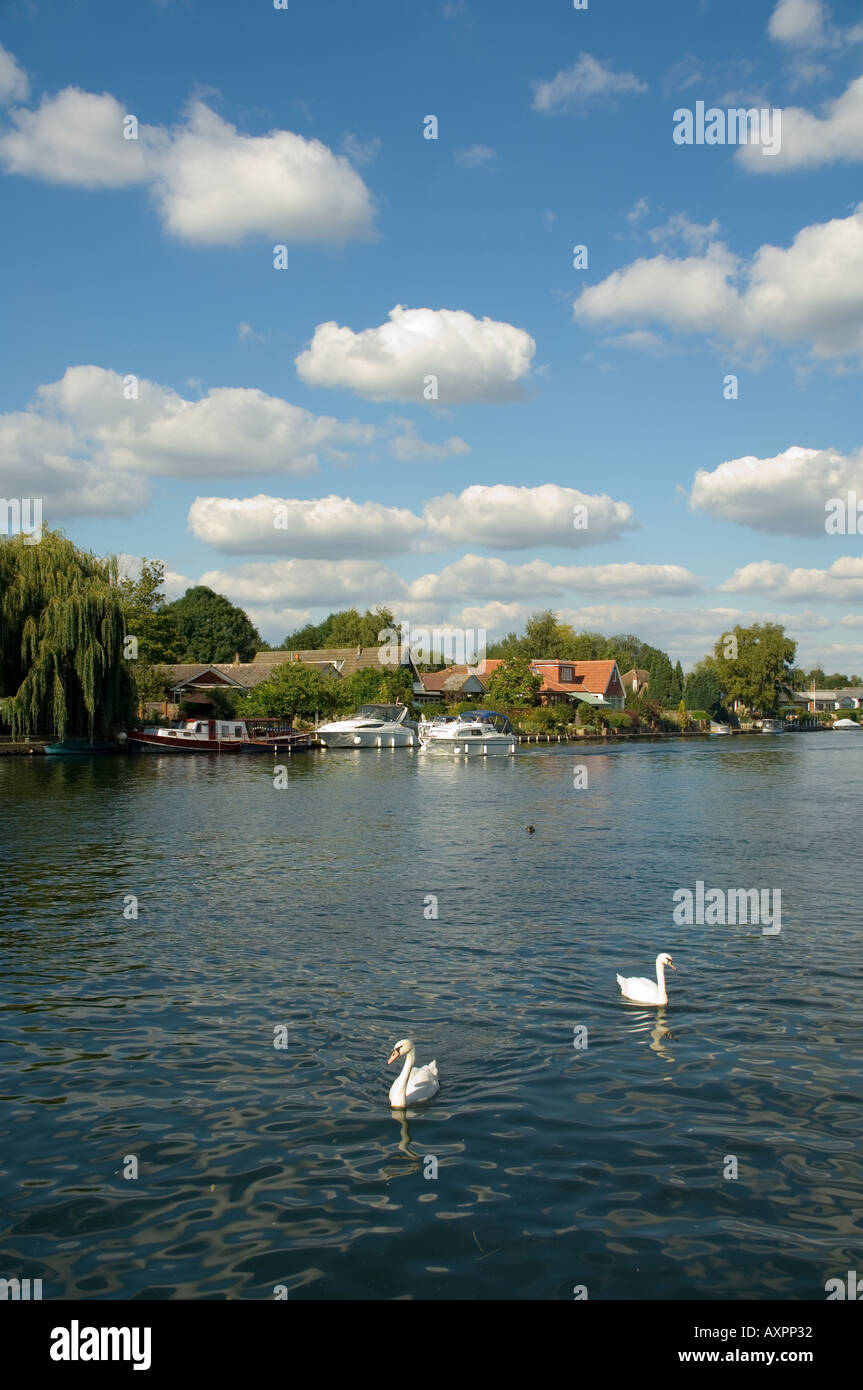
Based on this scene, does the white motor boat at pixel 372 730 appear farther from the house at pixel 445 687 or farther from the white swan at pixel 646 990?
the white swan at pixel 646 990

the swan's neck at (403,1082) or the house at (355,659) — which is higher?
the house at (355,659)

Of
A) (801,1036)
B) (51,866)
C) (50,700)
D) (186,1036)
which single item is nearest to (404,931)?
(186,1036)

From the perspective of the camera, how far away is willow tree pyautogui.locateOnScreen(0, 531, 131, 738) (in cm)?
5494

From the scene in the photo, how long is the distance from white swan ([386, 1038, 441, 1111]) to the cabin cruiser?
6004 centimetres

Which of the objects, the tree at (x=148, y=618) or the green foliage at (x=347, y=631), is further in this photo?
the green foliage at (x=347, y=631)

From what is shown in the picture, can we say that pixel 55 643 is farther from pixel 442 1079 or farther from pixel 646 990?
pixel 442 1079

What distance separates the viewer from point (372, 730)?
77.2 meters

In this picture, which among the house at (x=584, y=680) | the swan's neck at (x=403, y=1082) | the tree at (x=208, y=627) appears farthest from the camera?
the tree at (x=208, y=627)

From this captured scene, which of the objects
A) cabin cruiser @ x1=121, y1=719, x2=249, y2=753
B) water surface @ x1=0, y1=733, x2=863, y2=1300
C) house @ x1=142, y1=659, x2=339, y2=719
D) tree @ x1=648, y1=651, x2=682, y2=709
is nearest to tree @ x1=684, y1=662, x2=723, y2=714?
tree @ x1=648, y1=651, x2=682, y2=709

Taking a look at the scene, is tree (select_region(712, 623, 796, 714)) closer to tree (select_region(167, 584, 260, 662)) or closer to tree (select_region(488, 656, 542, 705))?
tree (select_region(488, 656, 542, 705))

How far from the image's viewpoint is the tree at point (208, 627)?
5202 inches

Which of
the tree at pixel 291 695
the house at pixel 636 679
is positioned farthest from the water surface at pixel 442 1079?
the house at pixel 636 679

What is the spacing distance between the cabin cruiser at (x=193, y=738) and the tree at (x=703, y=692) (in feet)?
251
